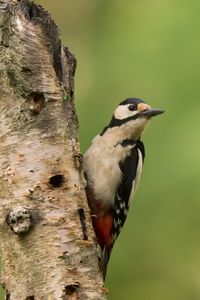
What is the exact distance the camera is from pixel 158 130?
219 inches

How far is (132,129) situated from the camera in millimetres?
5082

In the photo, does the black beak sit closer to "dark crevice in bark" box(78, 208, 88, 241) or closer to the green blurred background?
the green blurred background

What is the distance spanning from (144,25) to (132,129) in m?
1.07

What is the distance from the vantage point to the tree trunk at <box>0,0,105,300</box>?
353cm

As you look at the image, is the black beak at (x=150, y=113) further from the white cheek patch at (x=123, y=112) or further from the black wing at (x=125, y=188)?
the black wing at (x=125, y=188)

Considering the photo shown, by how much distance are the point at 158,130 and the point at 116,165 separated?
1.99 ft

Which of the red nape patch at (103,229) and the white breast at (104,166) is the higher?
the white breast at (104,166)

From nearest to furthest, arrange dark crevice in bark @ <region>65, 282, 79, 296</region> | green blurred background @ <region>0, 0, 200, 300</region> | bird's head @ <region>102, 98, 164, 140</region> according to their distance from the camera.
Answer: dark crevice in bark @ <region>65, 282, 79, 296</region> → bird's head @ <region>102, 98, 164, 140</region> → green blurred background @ <region>0, 0, 200, 300</region>

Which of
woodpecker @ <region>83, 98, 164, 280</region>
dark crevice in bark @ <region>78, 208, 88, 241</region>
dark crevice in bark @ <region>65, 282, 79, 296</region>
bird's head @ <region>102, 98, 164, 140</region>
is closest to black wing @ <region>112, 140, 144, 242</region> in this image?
woodpecker @ <region>83, 98, 164, 280</region>

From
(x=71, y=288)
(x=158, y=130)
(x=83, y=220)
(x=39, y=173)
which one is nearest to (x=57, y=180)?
(x=39, y=173)

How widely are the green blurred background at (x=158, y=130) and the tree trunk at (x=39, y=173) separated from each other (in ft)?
4.93

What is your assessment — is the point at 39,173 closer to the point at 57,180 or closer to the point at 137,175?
the point at 57,180

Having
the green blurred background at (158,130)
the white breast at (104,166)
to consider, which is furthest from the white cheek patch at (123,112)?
the green blurred background at (158,130)

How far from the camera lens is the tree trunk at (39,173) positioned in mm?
3531
